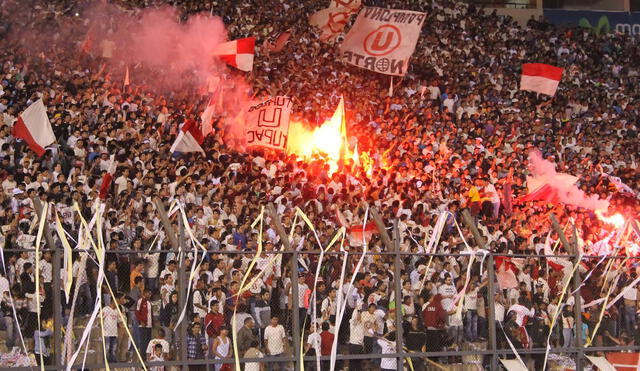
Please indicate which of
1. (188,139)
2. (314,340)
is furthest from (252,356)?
(188,139)

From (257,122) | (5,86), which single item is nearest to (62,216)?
(5,86)

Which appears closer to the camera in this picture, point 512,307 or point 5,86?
point 512,307

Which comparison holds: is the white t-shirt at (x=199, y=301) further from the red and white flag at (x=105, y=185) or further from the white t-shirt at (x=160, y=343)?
the red and white flag at (x=105, y=185)

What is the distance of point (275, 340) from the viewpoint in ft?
32.9

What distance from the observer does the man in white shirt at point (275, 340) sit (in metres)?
10.0

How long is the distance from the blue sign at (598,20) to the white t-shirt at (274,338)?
82.8ft

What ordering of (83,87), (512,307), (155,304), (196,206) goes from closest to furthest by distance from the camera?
(155,304) → (512,307) → (196,206) → (83,87)

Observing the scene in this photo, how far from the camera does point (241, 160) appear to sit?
1942cm

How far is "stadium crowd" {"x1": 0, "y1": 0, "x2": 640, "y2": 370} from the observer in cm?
998

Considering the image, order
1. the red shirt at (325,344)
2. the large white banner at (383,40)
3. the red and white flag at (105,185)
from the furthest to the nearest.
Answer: the large white banner at (383,40), the red and white flag at (105,185), the red shirt at (325,344)

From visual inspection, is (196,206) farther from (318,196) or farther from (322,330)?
(322,330)

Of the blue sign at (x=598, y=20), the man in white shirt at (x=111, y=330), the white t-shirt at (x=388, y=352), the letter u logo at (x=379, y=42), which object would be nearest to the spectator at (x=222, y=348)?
the man in white shirt at (x=111, y=330)

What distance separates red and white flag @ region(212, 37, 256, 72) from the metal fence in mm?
11390

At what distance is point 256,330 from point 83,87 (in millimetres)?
11088
